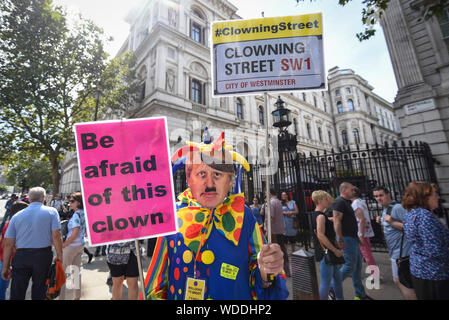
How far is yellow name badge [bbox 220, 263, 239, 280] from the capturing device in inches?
62.3

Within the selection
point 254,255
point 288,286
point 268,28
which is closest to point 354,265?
point 288,286

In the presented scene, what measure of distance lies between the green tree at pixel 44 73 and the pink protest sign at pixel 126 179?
15634mm

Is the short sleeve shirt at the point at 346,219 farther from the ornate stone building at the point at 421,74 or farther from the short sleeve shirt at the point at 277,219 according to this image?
the ornate stone building at the point at 421,74

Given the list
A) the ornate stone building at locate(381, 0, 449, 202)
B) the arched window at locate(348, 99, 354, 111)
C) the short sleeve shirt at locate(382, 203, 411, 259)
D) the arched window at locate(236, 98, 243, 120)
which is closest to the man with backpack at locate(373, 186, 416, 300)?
the short sleeve shirt at locate(382, 203, 411, 259)

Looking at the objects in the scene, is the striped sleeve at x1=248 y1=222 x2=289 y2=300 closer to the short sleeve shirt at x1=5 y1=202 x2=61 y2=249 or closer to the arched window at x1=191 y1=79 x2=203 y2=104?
the short sleeve shirt at x1=5 y1=202 x2=61 y2=249

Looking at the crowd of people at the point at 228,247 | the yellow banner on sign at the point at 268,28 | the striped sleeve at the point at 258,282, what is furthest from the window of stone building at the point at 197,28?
→ the striped sleeve at the point at 258,282

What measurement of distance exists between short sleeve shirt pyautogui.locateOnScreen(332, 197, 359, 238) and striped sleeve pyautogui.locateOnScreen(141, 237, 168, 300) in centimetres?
299

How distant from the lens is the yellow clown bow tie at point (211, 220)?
170 cm

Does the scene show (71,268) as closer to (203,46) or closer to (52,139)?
(52,139)

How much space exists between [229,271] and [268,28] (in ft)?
7.33

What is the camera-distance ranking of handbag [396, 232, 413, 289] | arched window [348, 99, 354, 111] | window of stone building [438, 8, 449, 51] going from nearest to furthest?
handbag [396, 232, 413, 289]
window of stone building [438, 8, 449, 51]
arched window [348, 99, 354, 111]
